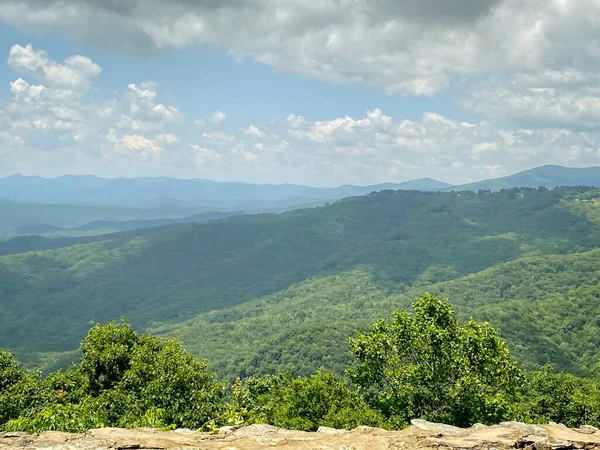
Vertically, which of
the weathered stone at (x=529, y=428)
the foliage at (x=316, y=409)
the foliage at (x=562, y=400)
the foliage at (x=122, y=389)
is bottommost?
the foliage at (x=562, y=400)

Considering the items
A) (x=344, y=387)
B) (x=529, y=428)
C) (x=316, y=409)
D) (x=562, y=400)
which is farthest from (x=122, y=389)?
(x=562, y=400)

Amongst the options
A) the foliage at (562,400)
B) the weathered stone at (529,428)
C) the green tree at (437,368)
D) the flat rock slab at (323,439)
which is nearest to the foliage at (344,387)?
the green tree at (437,368)

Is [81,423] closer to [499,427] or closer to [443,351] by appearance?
[499,427]

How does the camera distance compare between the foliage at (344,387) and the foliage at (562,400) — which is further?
the foliage at (562,400)

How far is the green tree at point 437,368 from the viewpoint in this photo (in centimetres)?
3412

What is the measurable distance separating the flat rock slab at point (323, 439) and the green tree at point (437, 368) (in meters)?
10.4

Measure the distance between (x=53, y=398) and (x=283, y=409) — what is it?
21023 millimetres

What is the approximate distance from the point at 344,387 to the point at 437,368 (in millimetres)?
11710

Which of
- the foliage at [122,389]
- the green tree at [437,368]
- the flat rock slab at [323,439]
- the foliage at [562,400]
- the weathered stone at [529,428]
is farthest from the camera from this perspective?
the foliage at [562,400]

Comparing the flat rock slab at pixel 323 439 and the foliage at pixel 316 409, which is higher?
the flat rock slab at pixel 323 439

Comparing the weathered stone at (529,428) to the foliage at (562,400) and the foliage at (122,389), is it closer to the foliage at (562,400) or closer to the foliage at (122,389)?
the foliage at (122,389)

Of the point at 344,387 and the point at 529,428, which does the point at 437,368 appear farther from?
the point at 529,428

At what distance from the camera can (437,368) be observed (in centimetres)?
3600

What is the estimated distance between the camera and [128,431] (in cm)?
2308
